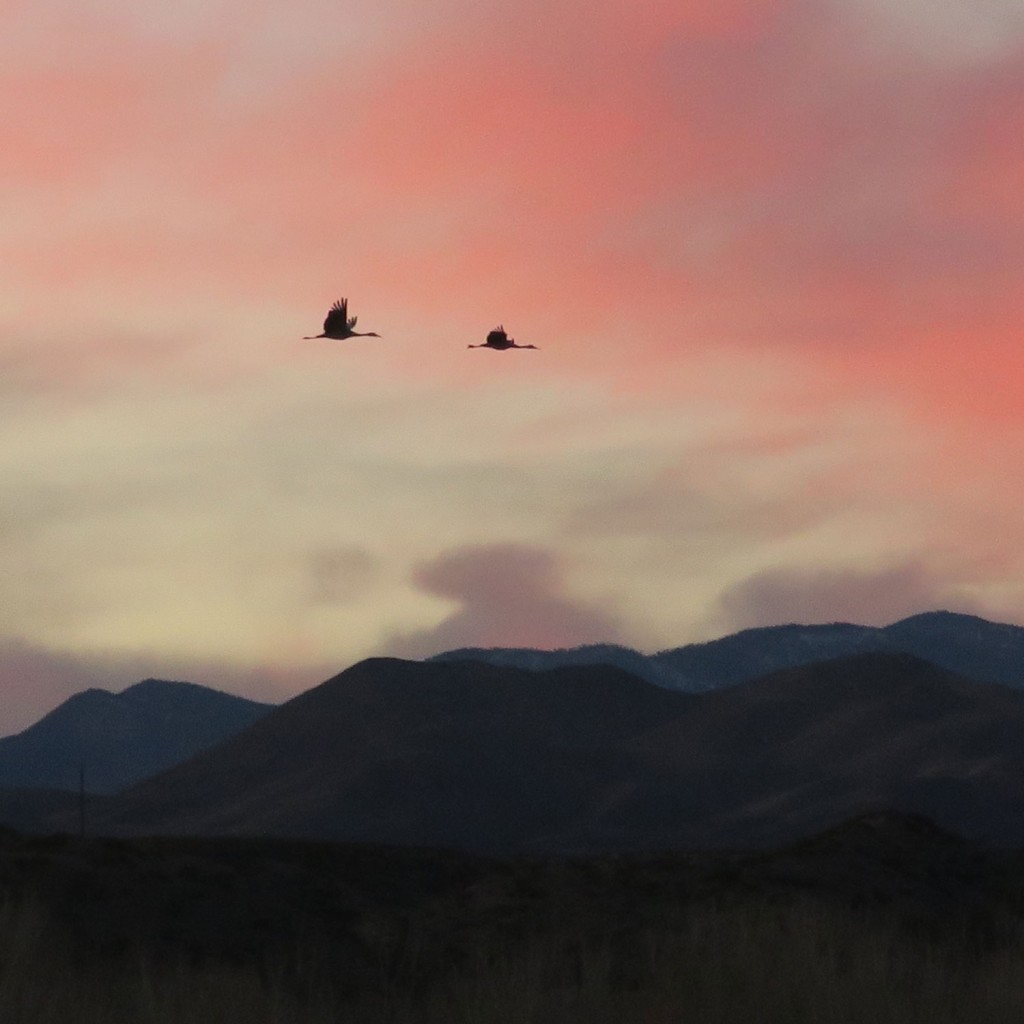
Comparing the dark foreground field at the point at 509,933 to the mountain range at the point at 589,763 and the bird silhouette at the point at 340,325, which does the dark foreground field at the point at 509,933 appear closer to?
the bird silhouette at the point at 340,325

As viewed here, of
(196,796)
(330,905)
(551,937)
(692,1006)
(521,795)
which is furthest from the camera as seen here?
(196,796)

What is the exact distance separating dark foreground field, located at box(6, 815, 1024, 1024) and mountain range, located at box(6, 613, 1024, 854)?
215 feet

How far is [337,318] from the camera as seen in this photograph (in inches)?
1081

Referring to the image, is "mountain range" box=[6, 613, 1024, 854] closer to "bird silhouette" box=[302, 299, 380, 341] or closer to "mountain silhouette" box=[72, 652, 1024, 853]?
"mountain silhouette" box=[72, 652, 1024, 853]

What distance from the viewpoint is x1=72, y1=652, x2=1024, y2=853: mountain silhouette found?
108938mm

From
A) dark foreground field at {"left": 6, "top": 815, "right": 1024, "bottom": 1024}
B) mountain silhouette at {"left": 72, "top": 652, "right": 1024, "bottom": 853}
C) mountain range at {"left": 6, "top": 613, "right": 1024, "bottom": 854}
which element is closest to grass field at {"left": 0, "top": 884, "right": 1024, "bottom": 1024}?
dark foreground field at {"left": 6, "top": 815, "right": 1024, "bottom": 1024}

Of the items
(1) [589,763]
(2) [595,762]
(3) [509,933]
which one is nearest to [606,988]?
(3) [509,933]

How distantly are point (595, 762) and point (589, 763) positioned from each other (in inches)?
24.0

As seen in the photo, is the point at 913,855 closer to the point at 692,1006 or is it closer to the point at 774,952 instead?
the point at 774,952

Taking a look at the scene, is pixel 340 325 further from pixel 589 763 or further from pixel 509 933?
pixel 589 763

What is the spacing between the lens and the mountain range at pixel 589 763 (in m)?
109

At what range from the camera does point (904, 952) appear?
22.9 metres

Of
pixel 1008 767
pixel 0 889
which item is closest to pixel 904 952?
pixel 0 889

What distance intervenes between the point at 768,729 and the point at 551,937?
359 feet
